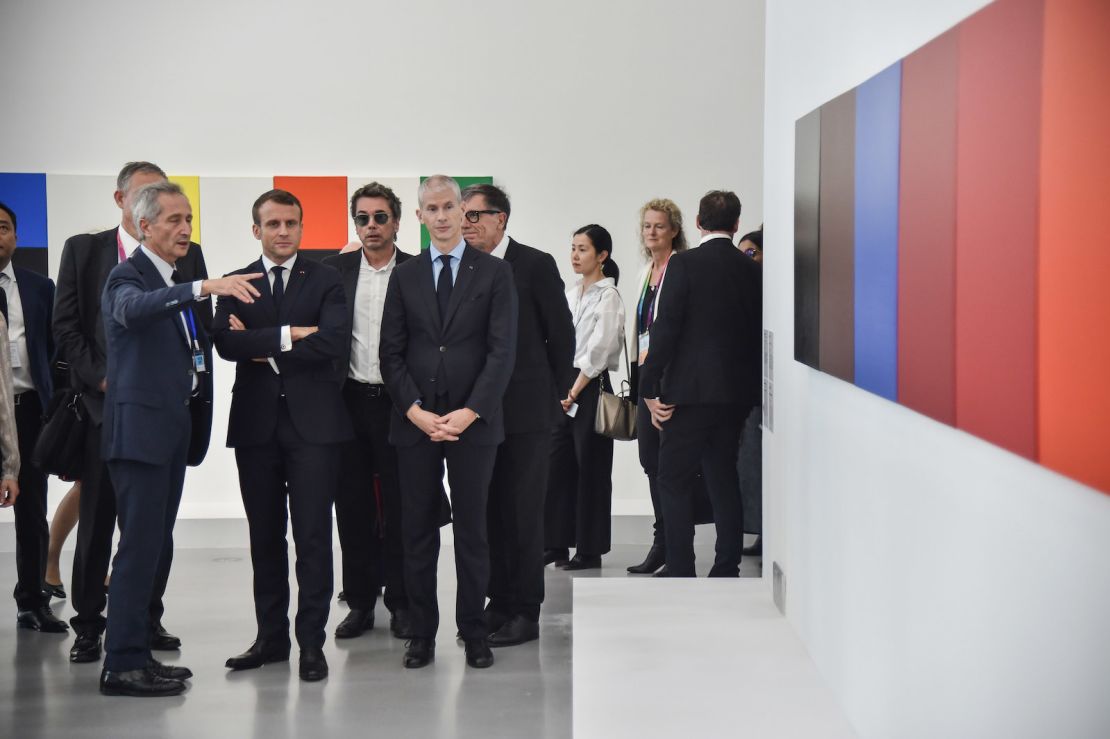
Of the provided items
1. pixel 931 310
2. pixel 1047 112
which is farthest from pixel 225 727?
pixel 1047 112

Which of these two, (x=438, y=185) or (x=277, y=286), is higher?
(x=438, y=185)

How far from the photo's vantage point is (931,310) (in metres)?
1.79

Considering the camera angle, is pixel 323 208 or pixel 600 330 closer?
pixel 600 330

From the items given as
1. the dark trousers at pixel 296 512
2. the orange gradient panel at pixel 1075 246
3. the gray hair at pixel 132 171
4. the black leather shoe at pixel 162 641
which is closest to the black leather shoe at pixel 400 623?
the dark trousers at pixel 296 512

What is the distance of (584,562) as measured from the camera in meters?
6.08

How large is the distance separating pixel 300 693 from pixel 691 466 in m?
1.88

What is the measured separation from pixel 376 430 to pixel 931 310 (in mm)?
3173

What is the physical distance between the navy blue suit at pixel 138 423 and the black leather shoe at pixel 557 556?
8.24ft

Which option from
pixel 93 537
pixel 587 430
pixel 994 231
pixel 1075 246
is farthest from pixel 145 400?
pixel 1075 246

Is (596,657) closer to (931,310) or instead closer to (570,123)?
(931,310)

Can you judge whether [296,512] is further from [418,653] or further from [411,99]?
[411,99]

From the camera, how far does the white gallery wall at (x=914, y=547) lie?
1.31 meters

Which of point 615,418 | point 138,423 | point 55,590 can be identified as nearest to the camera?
point 138,423

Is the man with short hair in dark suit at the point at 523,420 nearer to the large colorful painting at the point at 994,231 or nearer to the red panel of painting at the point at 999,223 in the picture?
the large colorful painting at the point at 994,231
